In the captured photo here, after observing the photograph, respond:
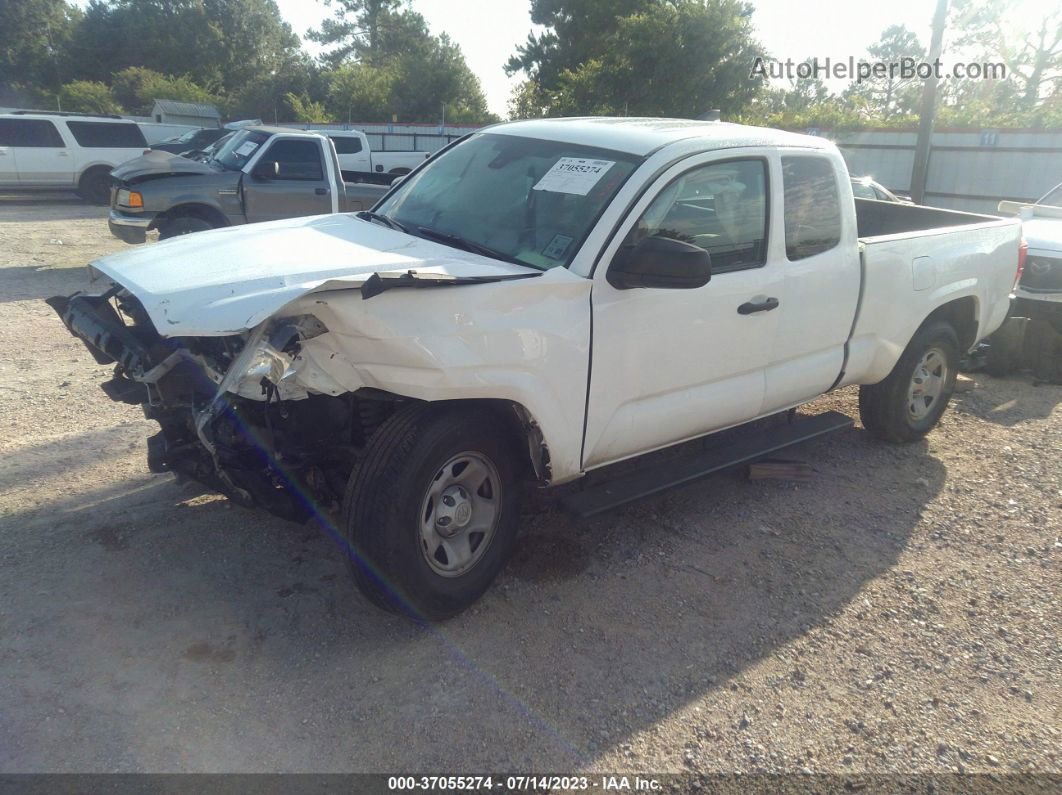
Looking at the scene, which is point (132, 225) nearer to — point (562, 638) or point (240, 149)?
point (240, 149)

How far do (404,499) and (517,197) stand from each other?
1.66 meters

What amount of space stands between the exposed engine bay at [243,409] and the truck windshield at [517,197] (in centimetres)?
98

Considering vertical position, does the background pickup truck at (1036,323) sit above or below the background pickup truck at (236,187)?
below

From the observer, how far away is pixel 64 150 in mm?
18219

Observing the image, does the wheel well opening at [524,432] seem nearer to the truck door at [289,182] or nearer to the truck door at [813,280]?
the truck door at [813,280]

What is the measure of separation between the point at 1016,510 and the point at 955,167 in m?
17.1

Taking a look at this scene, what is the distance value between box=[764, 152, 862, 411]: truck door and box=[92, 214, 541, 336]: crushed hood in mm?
1654

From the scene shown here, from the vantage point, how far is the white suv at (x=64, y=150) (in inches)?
696

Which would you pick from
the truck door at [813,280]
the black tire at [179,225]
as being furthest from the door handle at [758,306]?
the black tire at [179,225]

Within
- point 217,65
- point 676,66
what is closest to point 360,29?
point 217,65

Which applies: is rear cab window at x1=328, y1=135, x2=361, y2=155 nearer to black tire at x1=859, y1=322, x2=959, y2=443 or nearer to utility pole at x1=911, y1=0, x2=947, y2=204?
utility pole at x1=911, y1=0, x2=947, y2=204

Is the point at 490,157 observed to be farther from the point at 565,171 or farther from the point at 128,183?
the point at 128,183

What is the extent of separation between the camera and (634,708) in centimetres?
314

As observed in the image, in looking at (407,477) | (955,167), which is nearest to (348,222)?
(407,477)
